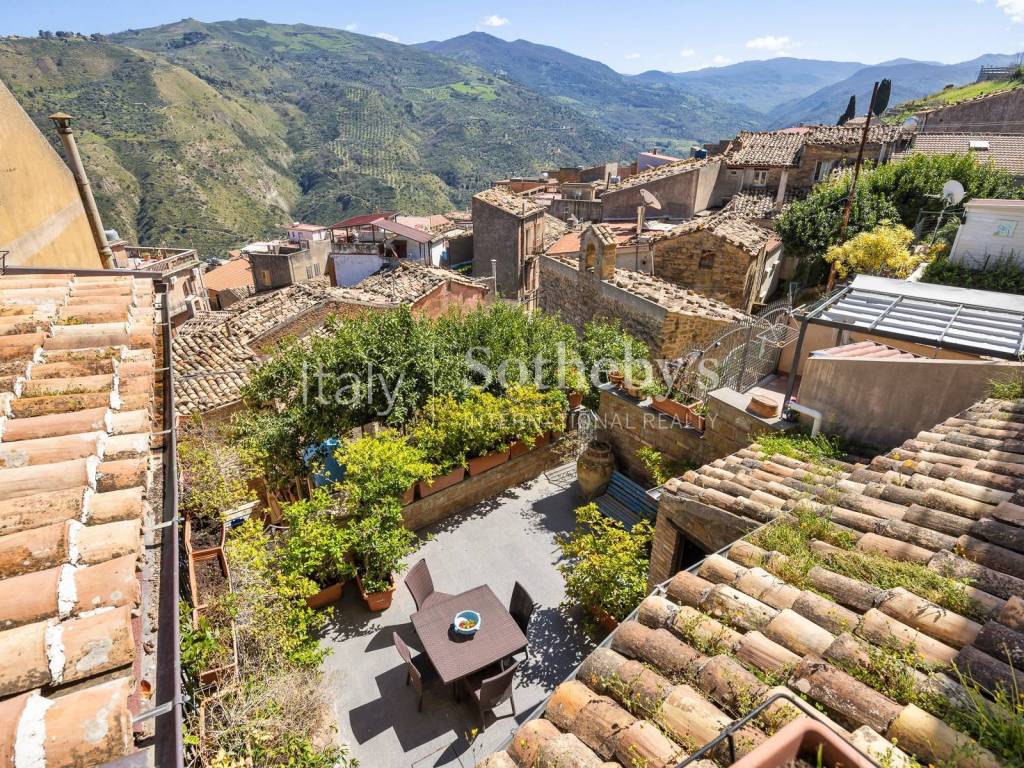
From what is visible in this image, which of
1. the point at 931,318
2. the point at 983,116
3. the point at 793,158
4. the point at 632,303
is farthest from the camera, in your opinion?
the point at 983,116

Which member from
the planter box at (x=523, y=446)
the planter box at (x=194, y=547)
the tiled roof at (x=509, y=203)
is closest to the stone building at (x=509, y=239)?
the tiled roof at (x=509, y=203)

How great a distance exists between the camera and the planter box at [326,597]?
780 centimetres

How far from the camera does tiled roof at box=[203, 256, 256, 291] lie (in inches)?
1216

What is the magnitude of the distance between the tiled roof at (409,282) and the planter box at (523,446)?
8.03 metres

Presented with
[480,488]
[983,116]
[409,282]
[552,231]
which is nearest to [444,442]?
[480,488]

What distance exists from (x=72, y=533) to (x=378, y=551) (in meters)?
5.44

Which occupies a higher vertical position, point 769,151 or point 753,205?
point 769,151

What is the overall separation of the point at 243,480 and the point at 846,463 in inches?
343

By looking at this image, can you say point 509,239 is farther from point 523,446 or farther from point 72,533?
point 72,533

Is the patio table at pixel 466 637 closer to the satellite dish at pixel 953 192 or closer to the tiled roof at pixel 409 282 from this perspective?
the tiled roof at pixel 409 282

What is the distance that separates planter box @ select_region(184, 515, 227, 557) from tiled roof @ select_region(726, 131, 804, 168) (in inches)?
1130

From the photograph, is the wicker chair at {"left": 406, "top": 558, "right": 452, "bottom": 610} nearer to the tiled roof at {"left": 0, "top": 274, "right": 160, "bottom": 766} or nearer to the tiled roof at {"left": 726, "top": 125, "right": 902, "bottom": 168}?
the tiled roof at {"left": 0, "top": 274, "right": 160, "bottom": 766}

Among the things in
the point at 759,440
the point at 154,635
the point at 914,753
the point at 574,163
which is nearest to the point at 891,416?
the point at 759,440

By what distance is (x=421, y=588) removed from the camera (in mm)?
7305
